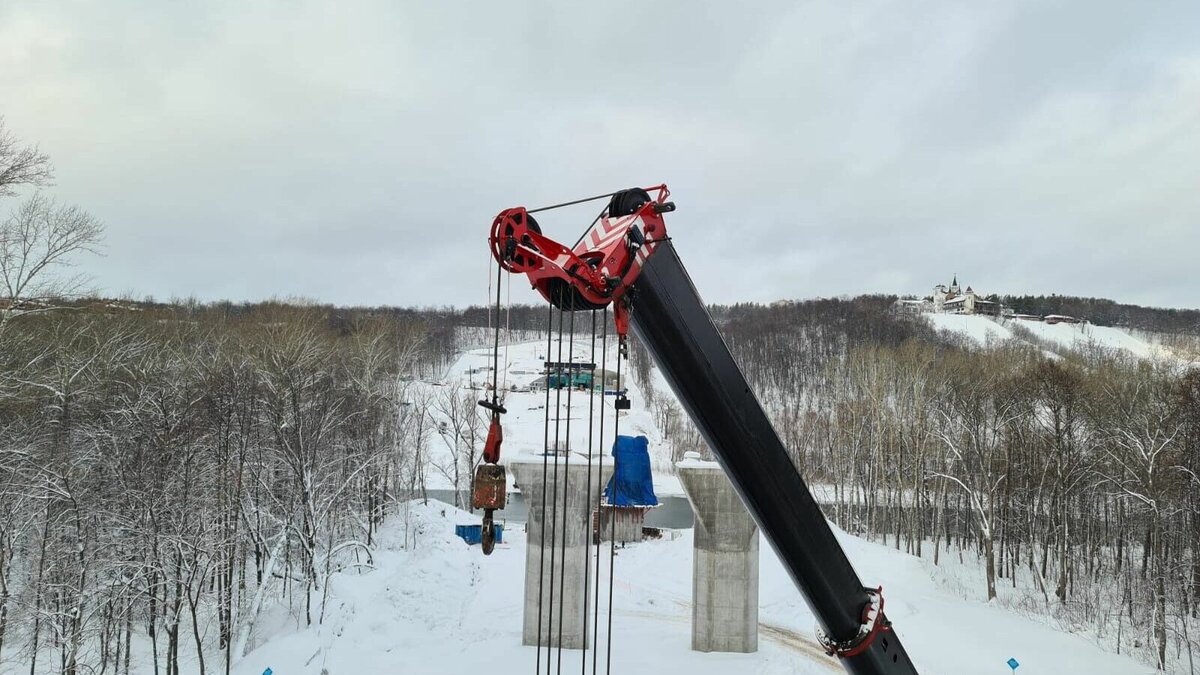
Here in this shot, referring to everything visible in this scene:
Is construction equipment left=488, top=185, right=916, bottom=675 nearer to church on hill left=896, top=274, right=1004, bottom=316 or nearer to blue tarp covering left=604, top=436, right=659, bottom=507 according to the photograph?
blue tarp covering left=604, top=436, right=659, bottom=507

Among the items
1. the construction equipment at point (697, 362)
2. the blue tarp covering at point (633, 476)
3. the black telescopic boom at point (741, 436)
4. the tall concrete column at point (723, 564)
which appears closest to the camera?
the construction equipment at point (697, 362)

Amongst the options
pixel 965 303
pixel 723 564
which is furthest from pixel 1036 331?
pixel 723 564

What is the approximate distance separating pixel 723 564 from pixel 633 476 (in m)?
12.5

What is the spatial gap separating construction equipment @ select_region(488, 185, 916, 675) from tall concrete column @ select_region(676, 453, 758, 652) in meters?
10.7

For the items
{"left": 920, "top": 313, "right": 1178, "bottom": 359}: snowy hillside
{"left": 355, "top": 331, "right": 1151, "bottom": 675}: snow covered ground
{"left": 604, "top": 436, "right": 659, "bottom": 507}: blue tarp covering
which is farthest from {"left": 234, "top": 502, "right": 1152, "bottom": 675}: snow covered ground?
{"left": 920, "top": 313, "right": 1178, "bottom": 359}: snowy hillside

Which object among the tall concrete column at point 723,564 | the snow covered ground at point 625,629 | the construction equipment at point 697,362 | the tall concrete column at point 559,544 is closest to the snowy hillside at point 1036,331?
the snow covered ground at point 625,629

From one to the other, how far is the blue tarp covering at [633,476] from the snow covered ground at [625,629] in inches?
158

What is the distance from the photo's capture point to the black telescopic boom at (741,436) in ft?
13.9

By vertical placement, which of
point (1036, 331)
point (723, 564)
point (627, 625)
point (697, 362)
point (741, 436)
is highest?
point (1036, 331)

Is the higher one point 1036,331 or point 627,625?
point 1036,331

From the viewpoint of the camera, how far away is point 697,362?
430 centimetres

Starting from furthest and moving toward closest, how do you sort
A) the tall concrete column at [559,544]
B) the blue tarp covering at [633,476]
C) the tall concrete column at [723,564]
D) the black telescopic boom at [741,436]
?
the blue tarp covering at [633,476]
the tall concrete column at [723,564]
the tall concrete column at [559,544]
the black telescopic boom at [741,436]

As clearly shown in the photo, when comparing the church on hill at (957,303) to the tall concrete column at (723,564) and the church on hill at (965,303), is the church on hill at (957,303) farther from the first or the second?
the tall concrete column at (723,564)

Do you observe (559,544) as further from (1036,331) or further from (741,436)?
Result: (1036,331)
